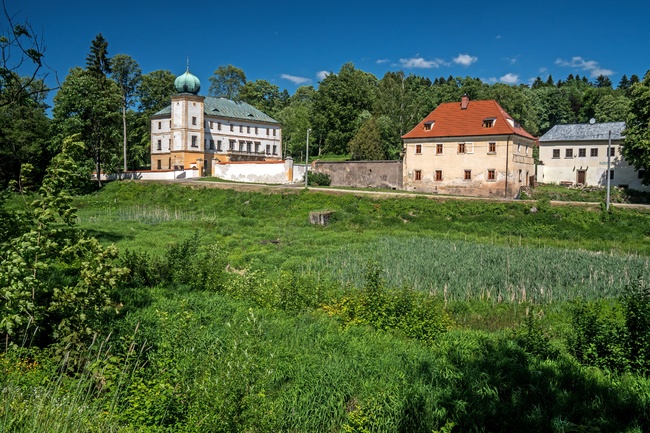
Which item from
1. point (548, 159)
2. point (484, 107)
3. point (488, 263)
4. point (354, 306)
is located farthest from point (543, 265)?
point (548, 159)

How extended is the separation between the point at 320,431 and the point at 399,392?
138cm

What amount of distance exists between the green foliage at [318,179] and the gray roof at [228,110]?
22.8 meters

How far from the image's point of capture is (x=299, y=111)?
245 feet

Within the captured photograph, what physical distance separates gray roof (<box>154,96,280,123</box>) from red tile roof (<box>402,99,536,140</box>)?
3116 cm

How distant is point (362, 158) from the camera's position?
57250mm

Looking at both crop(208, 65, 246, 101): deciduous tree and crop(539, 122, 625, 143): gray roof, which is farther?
crop(208, 65, 246, 101): deciduous tree

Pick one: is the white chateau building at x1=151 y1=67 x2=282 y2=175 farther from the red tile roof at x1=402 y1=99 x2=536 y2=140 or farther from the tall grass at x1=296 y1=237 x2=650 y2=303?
the tall grass at x1=296 y1=237 x2=650 y2=303

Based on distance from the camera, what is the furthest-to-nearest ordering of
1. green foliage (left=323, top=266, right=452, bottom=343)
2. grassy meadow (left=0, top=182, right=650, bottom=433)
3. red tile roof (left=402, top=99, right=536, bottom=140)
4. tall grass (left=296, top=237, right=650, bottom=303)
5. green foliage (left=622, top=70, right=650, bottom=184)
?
red tile roof (left=402, top=99, right=536, bottom=140) → green foliage (left=622, top=70, right=650, bottom=184) → tall grass (left=296, top=237, right=650, bottom=303) → green foliage (left=323, top=266, right=452, bottom=343) → grassy meadow (left=0, top=182, right=650, bottom=433)

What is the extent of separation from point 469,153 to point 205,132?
35.9 meters

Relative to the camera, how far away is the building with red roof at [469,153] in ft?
137

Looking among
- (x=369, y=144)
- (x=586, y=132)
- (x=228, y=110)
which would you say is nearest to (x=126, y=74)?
(x=228, y=110)

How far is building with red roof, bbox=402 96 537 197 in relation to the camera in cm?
4175

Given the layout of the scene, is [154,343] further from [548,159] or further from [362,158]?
[548,159]

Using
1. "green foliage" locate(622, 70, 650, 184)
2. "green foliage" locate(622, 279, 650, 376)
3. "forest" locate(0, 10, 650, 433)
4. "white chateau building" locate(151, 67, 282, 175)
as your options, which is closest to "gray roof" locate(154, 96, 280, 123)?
"white chateau building" locate(151, 67, 282, 175)
